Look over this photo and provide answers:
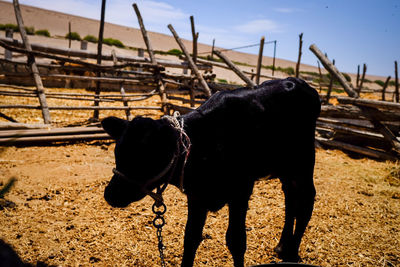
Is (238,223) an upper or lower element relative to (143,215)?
upper

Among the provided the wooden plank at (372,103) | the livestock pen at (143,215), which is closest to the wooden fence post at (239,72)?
the wooden plank at (372,103)

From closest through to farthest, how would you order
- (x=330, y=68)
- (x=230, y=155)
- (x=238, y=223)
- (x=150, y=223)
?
(x=230, y=155)
(x=238, y=223)
(x=150, y=223)
(x=330, y=68)

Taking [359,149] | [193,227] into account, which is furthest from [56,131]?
[359,149]

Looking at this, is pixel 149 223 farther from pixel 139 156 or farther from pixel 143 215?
pixel 139 156

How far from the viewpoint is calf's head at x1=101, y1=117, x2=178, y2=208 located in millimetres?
1681

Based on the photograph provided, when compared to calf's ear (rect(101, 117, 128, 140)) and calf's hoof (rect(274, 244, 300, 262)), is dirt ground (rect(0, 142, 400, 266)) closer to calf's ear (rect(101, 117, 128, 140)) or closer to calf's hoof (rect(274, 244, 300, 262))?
calf's hoof (rect(274, 244, 300, 262))

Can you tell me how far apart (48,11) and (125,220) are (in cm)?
8798

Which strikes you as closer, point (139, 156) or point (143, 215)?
point (139, 156)

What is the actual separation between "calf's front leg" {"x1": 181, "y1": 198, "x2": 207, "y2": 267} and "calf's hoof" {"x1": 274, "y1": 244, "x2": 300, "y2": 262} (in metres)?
1.14

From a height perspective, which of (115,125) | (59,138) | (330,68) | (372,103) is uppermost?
(330,68)

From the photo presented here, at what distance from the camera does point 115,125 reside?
1.81m

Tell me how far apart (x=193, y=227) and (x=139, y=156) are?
0.81 meters

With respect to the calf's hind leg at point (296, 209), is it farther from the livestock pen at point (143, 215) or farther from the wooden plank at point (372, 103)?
the wooden plank at point (372, 103)

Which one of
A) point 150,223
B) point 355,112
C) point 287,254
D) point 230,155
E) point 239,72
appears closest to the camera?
point 230,155
